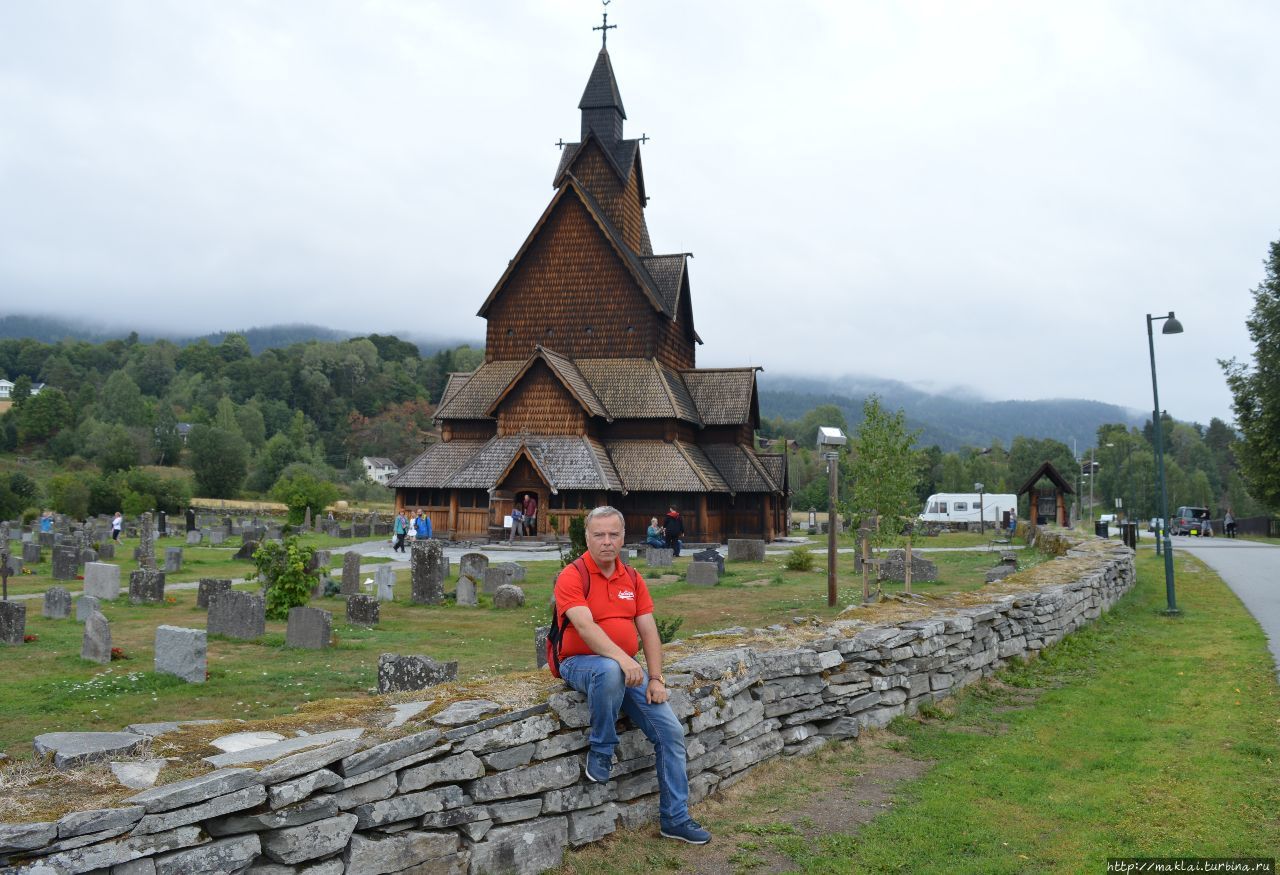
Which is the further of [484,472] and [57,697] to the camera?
[484,472]

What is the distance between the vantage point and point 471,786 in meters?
5.45

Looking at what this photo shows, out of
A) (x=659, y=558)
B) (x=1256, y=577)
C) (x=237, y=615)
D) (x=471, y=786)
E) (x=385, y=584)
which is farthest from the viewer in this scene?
(x=659, y=558)

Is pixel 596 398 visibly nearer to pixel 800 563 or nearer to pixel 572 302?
pixel 572 302

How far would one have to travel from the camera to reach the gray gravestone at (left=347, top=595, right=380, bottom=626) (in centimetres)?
1695

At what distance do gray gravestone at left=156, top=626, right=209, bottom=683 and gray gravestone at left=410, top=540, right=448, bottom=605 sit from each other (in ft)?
29.2

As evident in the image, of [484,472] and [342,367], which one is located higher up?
[342,367]

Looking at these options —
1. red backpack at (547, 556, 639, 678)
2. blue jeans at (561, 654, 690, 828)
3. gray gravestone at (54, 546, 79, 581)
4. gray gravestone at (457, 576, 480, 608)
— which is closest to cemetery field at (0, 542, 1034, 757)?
gray gravestone at (457, 576, 480, 608)

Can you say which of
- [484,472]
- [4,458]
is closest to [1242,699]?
[484,472]

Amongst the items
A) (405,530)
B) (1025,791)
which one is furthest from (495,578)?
(1025,791)

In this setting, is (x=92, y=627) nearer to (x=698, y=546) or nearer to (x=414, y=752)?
(x=414, y=752)

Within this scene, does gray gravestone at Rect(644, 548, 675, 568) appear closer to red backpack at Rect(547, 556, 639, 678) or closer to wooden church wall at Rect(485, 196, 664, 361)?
wooden church wall at Rect(485, 196, 664, 361)

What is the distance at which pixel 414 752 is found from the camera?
516cm

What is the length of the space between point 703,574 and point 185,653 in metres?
14.5

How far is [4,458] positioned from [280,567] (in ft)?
367
